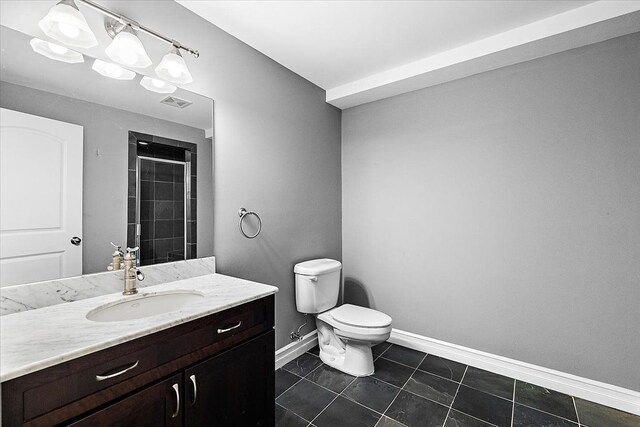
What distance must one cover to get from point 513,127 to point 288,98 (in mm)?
1766

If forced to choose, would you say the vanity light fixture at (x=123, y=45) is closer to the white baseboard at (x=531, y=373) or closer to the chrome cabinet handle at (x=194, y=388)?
the chrome cabinet handle at (x=194, y=388)

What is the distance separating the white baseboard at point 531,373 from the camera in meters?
1.79

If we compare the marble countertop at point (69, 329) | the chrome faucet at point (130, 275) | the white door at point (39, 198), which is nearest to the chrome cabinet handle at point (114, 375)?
the marble countertop at point (69, 329)

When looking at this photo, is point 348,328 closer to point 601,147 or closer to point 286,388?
point 286,388

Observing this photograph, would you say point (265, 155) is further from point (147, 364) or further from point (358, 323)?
point (147, 364)

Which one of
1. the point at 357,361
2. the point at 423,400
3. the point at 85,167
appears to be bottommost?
the point at 423,400

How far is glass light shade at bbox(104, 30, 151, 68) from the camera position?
1396 mm

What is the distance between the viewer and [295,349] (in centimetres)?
241

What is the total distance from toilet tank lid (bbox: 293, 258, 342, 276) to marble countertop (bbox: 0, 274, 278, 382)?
87 centimetres

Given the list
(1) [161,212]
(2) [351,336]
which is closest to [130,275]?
(1) [161,212]

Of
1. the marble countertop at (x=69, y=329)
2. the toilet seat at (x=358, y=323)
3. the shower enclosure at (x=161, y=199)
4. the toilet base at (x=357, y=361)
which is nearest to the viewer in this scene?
the marble countertop at (x=69, y=329)

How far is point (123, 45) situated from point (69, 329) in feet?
4.22

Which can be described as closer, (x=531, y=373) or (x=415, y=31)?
(x=415, y=31)

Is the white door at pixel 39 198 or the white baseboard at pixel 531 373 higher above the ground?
the white door at pixel 39 198
